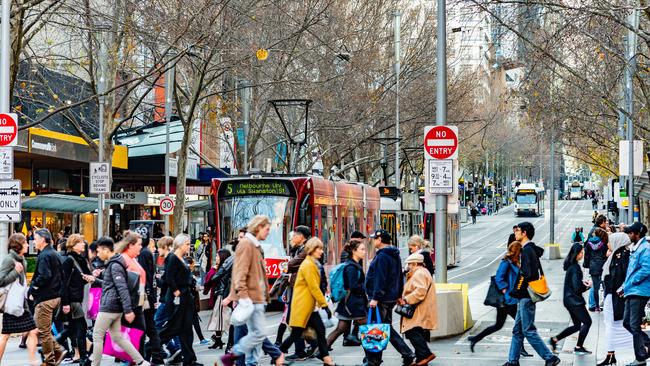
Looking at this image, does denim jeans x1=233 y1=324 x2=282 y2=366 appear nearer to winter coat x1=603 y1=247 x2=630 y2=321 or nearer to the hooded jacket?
the hooded jacket

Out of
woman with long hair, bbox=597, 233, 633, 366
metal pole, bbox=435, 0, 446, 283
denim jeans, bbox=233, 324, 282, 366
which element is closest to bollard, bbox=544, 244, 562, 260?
metal pole, bbox=435, 0, 446, 283

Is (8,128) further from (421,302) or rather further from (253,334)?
(421,302)

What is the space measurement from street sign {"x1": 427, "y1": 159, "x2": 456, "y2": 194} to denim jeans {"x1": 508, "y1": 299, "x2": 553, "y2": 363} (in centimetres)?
376

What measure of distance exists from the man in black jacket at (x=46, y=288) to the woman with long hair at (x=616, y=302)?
277 inches

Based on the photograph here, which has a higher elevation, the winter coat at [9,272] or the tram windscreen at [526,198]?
the tram windscreen at [526,198]

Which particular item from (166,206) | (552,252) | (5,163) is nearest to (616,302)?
(5,163)

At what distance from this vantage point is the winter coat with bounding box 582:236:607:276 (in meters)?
21.0

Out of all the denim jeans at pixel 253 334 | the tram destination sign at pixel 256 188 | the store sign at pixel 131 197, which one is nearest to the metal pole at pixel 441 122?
the denim jeans at pixel 253 334

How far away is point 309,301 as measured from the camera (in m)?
13.3

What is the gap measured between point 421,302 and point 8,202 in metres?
6.49

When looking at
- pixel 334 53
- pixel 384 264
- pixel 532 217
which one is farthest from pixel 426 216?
pixel 532 217

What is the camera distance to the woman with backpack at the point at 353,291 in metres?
13.9

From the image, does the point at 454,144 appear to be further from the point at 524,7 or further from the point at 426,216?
the point at 426,216

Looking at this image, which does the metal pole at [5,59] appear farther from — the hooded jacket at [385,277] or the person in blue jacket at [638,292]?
the person in blue jacket at [638,292]
